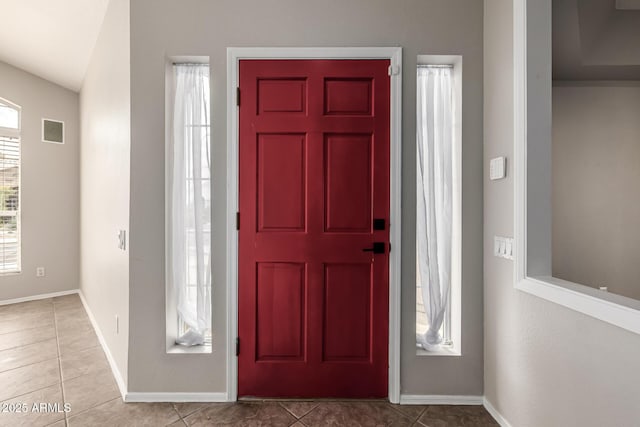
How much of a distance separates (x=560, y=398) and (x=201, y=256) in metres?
2.07

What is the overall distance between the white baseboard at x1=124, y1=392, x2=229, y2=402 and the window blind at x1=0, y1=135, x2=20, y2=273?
137 inches

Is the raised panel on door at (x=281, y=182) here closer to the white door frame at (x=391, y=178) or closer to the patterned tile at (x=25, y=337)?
the white door frame at (x=391, y=178)

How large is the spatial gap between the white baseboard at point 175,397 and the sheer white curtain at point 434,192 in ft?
4.53

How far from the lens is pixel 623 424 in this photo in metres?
1.00

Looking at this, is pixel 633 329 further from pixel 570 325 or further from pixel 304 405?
pixel 304 405

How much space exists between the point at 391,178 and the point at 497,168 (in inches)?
23.6

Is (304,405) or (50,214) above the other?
(50,214)

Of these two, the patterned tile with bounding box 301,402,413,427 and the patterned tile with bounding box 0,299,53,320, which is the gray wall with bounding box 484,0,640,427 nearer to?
the patterned tile with bounding box 301,402,413,427

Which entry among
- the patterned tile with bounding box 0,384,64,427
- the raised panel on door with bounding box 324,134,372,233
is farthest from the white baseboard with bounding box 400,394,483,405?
the patterned tile with bounding box 0,384,64,427

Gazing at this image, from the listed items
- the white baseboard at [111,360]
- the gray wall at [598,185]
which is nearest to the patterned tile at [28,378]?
the white baseboard at [111,360]

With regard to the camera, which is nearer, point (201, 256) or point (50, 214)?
point (201, 256)

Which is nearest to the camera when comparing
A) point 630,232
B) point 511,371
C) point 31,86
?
point 511,371

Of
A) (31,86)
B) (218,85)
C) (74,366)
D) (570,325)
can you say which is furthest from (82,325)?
(570,325)

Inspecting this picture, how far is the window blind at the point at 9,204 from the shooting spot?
3.61 m
